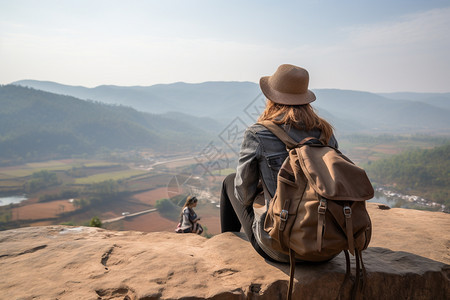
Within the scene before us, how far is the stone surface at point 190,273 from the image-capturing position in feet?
6.82

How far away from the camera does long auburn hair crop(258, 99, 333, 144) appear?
222 cm

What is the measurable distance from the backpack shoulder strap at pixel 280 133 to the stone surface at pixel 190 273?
39.1 inches

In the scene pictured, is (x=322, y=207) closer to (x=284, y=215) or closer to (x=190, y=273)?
(x=284, y=215)

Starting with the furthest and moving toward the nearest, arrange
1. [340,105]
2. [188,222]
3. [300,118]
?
[340,105]
[188,222]
[300,118]

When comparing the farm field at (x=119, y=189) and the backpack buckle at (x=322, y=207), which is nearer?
the backpack buckle at (x=322, y=207)

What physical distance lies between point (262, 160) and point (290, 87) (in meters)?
0.72

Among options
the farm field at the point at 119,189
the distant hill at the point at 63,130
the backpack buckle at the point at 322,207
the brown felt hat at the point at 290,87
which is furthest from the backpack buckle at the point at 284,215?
the distant hill at the point at 63,130

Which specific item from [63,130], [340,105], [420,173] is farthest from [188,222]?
[340,105]

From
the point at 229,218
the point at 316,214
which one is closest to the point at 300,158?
the point at 316,214

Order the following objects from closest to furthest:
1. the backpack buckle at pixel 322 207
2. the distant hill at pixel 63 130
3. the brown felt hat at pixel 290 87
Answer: the backpack buckle at pixel 322 207 < the brown felt hat at pixel 290 87 < the distant hill at pixel 63 130

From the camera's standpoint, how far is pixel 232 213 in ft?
10.4

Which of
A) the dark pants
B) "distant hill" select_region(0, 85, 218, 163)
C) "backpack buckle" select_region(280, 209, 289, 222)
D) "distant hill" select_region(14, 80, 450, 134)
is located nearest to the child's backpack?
"backpack buckle" select_region(280, 209, 289, 222)

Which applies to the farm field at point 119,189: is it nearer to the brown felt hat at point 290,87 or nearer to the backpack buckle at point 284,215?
the brown felt hat at point 290,87

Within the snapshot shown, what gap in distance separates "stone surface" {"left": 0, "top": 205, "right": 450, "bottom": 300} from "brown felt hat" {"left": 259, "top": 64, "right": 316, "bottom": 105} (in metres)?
1.37
